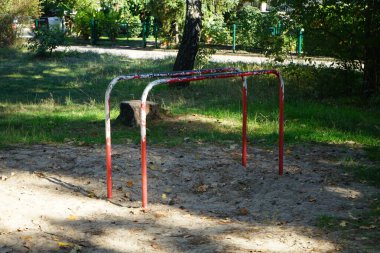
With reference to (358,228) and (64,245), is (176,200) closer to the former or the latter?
(64,245)

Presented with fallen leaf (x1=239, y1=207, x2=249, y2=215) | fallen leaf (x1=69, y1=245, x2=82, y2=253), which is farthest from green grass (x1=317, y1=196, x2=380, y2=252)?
fallen leaf (x1=69, y1=245, x2=82, y2=253)

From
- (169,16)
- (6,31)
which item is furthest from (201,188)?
(169,16)

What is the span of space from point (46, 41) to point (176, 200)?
14.8 metres

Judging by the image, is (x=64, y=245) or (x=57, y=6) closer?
(x=64, y=245)

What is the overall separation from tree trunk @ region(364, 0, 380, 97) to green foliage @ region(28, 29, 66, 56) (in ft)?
38.1

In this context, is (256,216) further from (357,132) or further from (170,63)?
→ (170,63)

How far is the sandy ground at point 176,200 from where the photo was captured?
466 centimetres

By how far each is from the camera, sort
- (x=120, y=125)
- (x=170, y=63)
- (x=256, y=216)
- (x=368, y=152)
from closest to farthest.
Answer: (x=256, y=216) → (x=368, y=152) → (x=120, y=125) → (x=170, y=63)

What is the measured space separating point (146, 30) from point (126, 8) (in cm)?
623

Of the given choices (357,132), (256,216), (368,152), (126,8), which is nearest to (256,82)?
(357,132)

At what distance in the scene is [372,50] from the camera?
1093cm

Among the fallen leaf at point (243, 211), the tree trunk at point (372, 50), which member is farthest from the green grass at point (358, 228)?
the tree trunk at point (372, 50)

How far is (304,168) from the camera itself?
6977mm

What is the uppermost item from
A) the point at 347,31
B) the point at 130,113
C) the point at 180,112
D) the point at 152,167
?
the point at 347,31
